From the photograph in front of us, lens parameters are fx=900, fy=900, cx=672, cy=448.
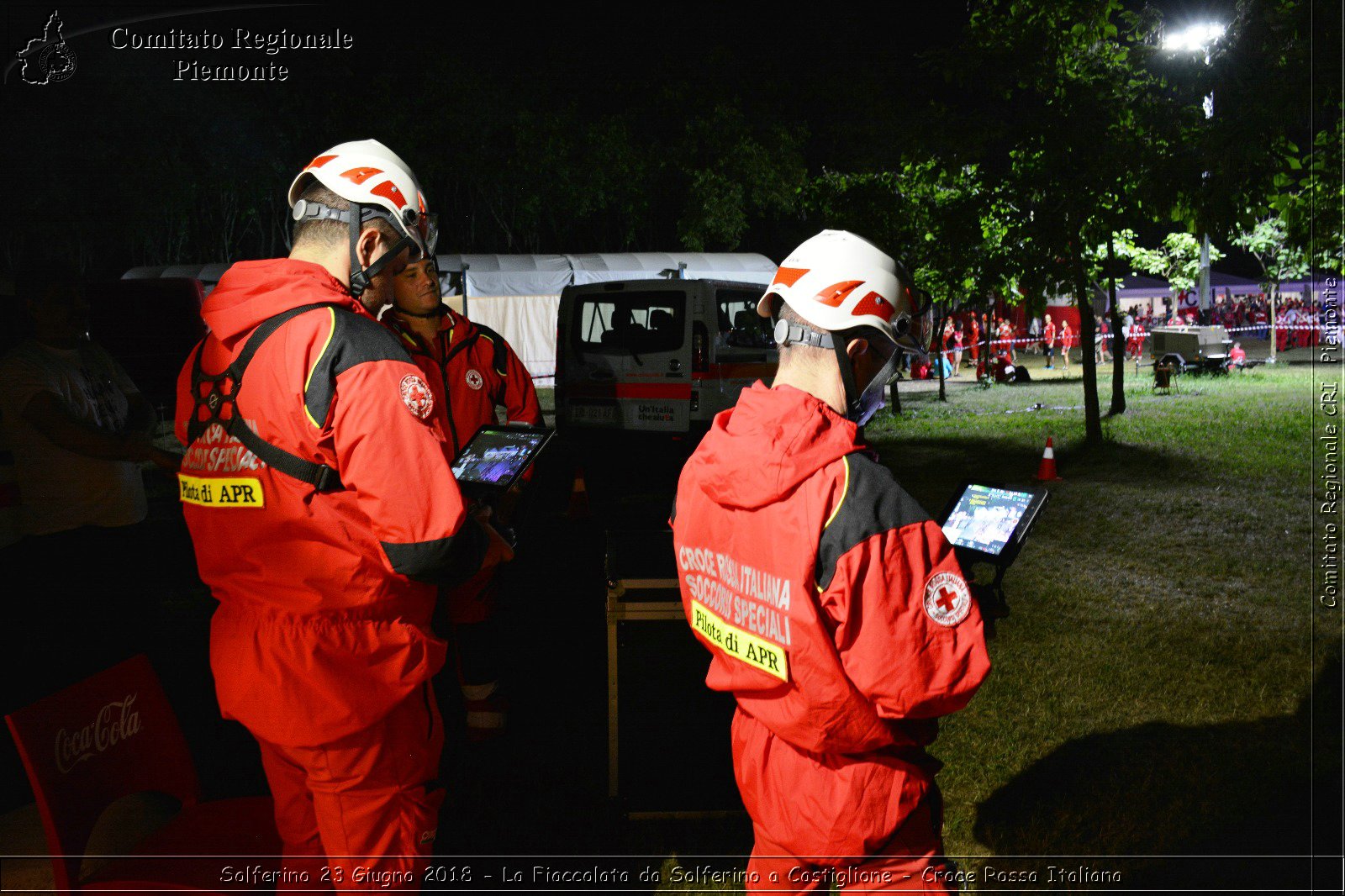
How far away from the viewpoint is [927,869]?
1.86 meters

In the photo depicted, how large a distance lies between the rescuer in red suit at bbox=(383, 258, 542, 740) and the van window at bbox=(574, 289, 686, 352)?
632 cm

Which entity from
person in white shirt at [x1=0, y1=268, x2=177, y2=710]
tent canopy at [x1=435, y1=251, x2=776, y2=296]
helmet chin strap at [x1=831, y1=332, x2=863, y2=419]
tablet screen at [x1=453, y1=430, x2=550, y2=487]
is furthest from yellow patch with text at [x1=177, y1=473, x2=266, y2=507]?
tent canopy at [x1=435, y1=251, x2=776, y2=296]

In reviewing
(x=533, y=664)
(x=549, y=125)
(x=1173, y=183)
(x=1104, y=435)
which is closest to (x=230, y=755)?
(x=533, y=664)

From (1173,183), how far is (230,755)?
30.5 feet

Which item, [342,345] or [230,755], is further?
[230,755]

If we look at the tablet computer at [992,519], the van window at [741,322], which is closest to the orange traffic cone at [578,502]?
the van window at [741,322]

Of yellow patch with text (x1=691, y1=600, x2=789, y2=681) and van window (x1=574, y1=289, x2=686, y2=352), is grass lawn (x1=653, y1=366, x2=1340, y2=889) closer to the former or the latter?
yellow patch with text (x1=691, y1=600, x2=789, y2=681)

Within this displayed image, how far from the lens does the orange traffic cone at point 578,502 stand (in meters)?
9.16

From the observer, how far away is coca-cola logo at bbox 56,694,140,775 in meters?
2.24

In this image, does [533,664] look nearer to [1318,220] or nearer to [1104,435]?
[1318,220]

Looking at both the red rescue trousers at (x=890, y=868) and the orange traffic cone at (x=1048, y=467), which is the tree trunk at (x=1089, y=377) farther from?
the red rescue trousers at (x=890, y=868)

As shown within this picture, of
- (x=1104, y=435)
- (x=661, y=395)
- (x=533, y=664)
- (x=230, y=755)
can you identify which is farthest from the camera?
(x=1104, y=435)

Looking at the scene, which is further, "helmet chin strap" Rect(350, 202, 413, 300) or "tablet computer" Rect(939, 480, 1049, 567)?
"tablet computer" Rect(939, 480, 1049, 567)

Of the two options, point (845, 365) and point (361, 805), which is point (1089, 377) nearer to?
point (845, 365)
